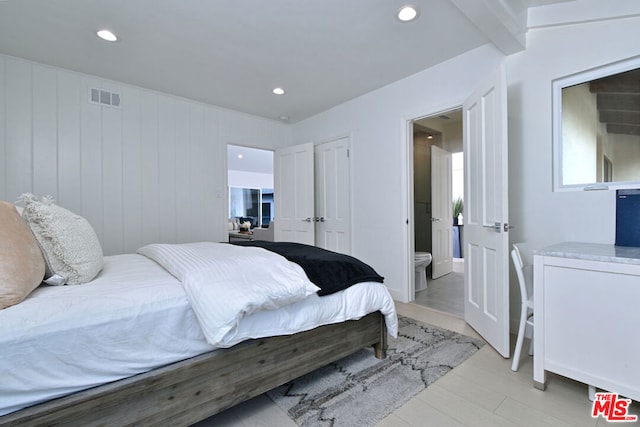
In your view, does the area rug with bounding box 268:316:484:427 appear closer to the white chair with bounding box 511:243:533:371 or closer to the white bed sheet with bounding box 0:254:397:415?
the white chair with bounding box 511:243:533:371

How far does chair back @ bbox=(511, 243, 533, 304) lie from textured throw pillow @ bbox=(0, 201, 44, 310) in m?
2.50

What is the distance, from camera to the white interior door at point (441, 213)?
456 cm

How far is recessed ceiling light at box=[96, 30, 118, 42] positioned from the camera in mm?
2342

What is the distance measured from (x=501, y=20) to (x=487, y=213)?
4.42 feet

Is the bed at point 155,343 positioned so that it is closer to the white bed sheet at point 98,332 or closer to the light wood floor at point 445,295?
the white bed sheet at point 98,332

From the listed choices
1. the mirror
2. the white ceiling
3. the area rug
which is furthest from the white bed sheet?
the mirror

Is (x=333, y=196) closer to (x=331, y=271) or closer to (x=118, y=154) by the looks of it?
(x=331, y=271)

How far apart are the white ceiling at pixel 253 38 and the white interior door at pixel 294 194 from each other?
46.4 inches

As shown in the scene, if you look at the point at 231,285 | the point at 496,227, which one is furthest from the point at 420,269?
the point at 231,285

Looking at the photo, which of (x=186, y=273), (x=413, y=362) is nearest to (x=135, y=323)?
(x=186, y=273)

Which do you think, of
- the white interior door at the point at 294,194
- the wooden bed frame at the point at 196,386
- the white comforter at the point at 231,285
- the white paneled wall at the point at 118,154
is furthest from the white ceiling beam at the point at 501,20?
the white paneled wall at the point at 118,154

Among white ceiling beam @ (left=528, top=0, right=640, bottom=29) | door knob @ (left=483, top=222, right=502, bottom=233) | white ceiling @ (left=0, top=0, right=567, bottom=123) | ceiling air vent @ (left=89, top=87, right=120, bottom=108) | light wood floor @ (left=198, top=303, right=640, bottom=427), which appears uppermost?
white ceiling @ (left=0, top=0, right=567, bottom=123)

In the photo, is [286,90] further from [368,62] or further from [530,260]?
[530,260]

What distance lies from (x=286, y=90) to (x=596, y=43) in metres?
2.75
